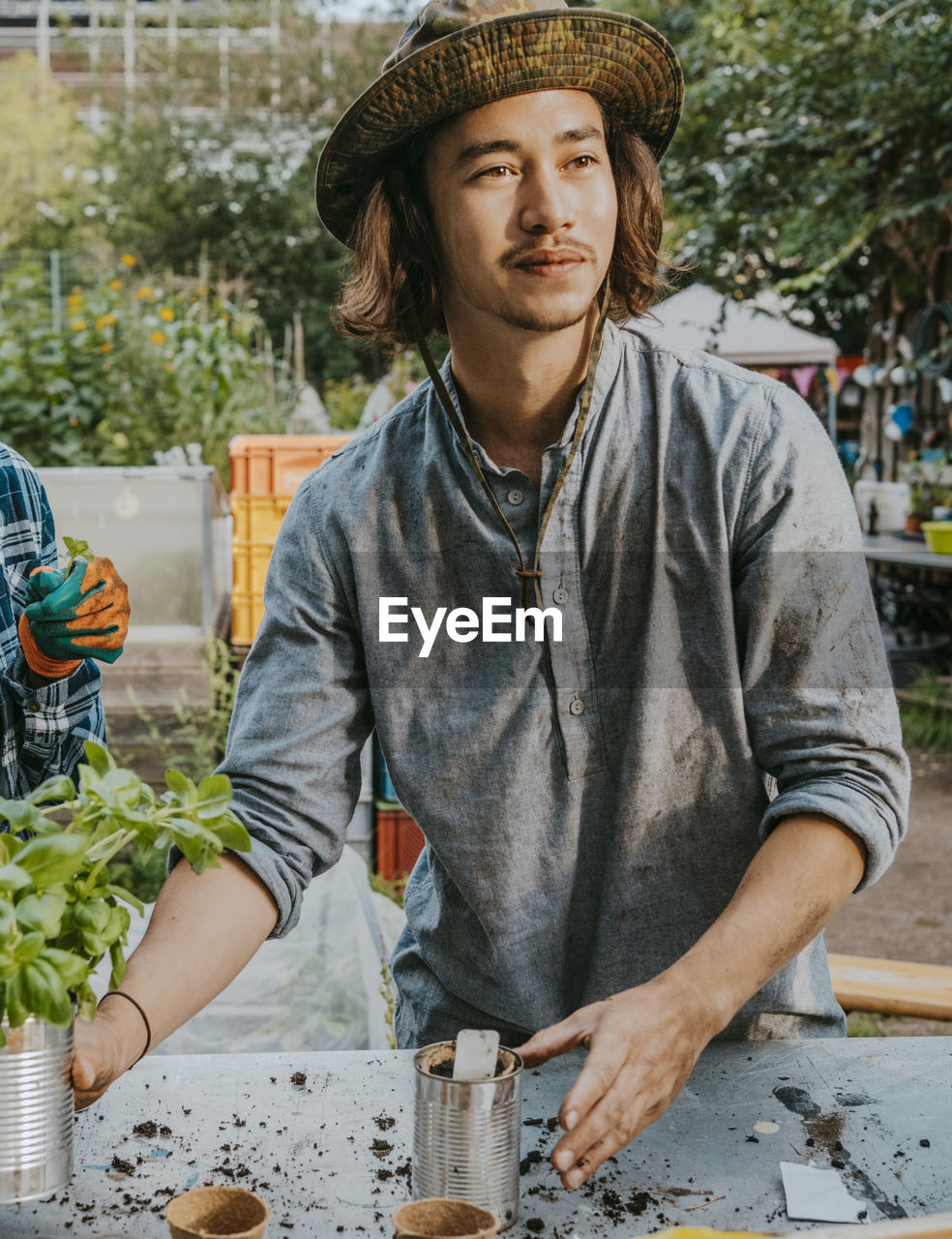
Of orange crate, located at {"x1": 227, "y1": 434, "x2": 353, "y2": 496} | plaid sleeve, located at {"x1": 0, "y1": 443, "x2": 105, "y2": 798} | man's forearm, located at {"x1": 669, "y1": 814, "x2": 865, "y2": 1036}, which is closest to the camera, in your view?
man's forearm, located at {"x1": 669, "y1": 814, "x2": 865, "y2": 1036}

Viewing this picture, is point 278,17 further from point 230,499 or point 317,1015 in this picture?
point 317,1015

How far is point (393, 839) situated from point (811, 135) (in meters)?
5.25

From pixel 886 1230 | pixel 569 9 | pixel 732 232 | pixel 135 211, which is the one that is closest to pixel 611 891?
pixel 886 1230

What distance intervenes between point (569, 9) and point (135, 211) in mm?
22061

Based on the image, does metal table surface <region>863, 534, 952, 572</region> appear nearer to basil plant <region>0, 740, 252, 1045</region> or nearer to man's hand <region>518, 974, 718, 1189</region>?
man's hand <region>518, 974, 718, 1189</region>

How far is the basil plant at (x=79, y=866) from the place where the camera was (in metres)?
0.95

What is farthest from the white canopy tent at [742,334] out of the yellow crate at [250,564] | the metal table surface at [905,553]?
the yellow crate at [250,564]

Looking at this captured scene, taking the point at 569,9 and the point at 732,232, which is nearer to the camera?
the point at 569,9

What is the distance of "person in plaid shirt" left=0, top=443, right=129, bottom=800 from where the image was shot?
1.87 meters

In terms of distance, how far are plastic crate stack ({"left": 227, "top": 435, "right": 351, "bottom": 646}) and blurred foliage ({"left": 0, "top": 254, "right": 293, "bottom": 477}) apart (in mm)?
1429

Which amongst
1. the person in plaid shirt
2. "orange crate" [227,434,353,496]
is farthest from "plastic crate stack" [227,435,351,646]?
the person in plaid shirt

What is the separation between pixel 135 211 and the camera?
22000mm

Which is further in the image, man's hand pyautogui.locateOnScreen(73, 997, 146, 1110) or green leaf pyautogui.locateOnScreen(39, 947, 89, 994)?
man's hand pyautogui.locateOnScreen(73, 997, 146, 1110)

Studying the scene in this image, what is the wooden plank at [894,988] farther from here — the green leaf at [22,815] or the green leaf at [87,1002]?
the green leaf at [22,815]
